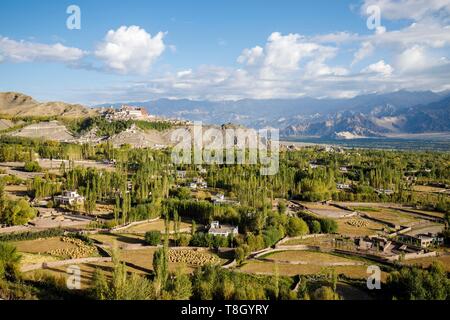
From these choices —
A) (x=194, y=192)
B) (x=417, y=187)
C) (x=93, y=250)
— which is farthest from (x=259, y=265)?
(x=417, y=187)

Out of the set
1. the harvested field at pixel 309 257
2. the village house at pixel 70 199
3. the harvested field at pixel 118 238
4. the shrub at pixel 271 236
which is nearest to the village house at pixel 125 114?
the village house at pixel 70 199

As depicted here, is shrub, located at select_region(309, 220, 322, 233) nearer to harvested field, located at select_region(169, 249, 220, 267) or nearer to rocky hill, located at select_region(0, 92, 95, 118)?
harvested field, located at select_region(169, 249, 220, 267)

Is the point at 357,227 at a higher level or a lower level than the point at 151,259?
lower

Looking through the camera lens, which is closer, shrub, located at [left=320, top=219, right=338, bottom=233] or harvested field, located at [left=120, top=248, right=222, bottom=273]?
harvested field, located at [left=120, top=248, right=222, bottom=273]

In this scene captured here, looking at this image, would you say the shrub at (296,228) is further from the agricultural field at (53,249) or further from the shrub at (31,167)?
the shrub at (31,167)

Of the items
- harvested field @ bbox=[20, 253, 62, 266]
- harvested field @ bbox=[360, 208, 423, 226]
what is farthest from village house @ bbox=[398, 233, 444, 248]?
harvested field @ bbox=[20, 253, 62, 266]

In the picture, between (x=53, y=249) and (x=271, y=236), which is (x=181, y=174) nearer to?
(x=271, y=236)
